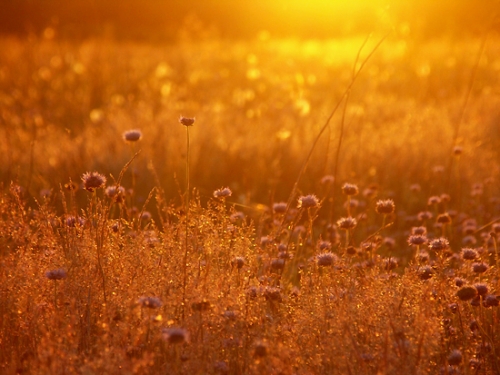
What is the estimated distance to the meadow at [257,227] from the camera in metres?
2.21

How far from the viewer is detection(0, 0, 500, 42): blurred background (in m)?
18.0

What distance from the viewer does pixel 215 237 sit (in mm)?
2607

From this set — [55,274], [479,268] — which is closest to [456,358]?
[479,268]

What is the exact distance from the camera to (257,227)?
3.92 metres

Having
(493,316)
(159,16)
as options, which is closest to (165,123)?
(493,316)

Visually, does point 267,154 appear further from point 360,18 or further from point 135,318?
point 360,18

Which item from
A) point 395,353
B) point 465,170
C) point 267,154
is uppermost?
point 267,154

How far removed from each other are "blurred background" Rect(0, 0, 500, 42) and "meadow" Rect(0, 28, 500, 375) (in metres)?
6.98

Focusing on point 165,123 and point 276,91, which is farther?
point 276,91

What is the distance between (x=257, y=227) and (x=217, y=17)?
76.3 ft

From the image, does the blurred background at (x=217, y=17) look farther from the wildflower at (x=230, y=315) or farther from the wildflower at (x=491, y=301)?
the wildflower at (x=230, y=315)

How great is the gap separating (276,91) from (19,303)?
6.33m

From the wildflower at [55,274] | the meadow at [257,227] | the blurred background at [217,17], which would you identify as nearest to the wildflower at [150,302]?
the meadow at [257,227]

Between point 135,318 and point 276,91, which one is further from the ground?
point 276,91
